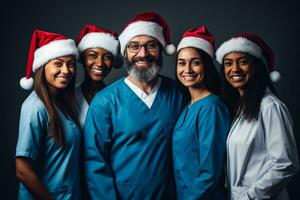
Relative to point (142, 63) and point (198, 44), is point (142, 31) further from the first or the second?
point (198, 44)

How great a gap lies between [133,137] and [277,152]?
2.84 ft

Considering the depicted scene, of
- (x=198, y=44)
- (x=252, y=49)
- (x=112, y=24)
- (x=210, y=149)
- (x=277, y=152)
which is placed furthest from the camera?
(x=112, y=24)

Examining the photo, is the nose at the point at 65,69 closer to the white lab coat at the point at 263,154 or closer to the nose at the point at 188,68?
the nose at the point at 188,68

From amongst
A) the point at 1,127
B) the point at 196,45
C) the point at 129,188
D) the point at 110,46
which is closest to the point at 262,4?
the point at 196,45

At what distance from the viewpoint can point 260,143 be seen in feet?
7.72

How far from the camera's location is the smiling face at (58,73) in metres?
2.51

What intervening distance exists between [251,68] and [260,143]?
0.46m

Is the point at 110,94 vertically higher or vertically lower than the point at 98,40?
lower

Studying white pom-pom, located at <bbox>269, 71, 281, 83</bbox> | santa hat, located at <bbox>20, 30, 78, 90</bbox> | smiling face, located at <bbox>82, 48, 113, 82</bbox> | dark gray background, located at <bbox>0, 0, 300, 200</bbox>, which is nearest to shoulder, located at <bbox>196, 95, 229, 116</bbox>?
white pom-pom, located at <bbox>269, 71, 281, 83</bbox>

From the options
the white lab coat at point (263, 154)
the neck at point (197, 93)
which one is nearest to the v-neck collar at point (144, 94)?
the neck at point (197, 93)

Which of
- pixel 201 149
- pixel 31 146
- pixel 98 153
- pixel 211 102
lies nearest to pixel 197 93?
pixel 211 102

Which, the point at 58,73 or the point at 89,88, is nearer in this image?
the point at 58,73

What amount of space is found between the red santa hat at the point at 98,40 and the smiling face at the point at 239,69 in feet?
2.79

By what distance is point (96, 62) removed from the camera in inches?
112
